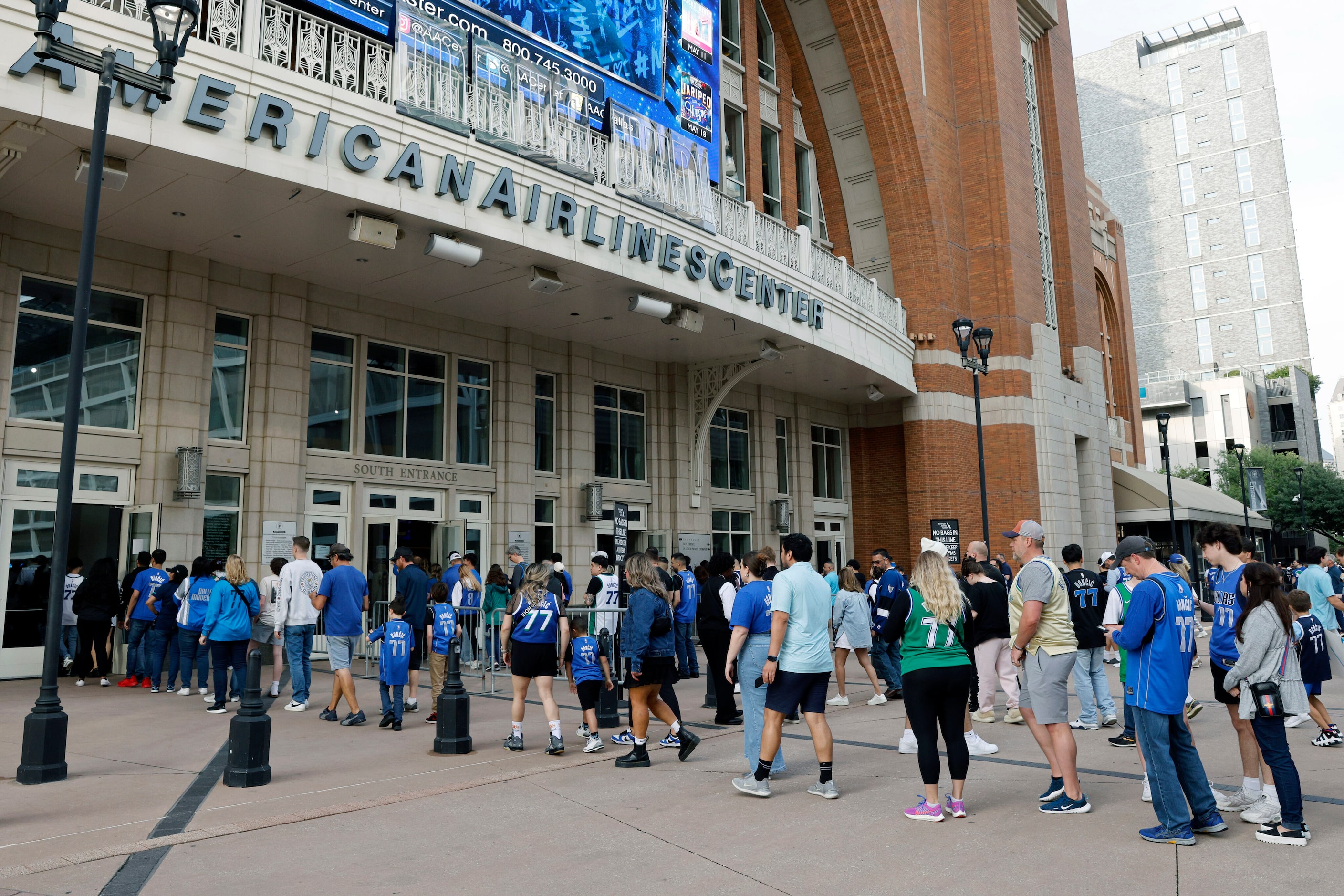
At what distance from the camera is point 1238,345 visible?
304 ft

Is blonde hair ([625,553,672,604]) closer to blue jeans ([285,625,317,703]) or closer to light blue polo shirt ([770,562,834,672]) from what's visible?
light blue polo shirt ([770,562,834,672])

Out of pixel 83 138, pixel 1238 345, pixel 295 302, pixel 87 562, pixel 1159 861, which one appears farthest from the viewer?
pixel 1238 345

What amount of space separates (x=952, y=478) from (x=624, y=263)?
15.2 meters

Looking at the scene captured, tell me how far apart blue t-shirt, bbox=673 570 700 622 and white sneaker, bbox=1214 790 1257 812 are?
8.13 meters

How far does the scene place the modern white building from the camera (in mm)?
91562

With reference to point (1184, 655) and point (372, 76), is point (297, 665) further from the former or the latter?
point (1184, 655)

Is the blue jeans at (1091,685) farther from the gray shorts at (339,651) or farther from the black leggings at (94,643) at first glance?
the black leggings at (94,643)

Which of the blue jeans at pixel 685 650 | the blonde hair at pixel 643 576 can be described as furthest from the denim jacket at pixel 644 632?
the blue jeans at pixel 685 650

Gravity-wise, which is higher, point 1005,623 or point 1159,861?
point 1005,623

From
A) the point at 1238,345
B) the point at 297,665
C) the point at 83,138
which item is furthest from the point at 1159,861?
the point at 1238,345

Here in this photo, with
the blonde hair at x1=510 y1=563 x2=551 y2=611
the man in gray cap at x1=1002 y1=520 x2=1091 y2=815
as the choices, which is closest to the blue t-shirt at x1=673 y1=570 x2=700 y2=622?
the blonde hair at x1=510 y1=563 x2=551 y2=611

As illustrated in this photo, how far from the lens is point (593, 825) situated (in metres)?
6.21

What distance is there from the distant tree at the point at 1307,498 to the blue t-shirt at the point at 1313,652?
6052cm

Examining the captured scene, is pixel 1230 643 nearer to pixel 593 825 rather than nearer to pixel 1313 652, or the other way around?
pixel 1313 652
